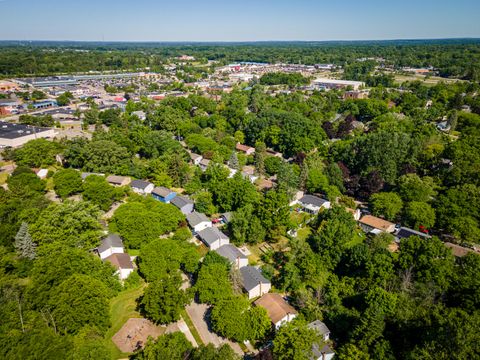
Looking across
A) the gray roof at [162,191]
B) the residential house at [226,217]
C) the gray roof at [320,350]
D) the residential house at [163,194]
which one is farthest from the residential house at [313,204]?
the gray roof at [320,350]

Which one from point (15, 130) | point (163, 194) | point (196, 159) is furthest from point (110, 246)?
point (15, 130)

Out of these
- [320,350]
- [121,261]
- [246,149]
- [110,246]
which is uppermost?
[110,246]

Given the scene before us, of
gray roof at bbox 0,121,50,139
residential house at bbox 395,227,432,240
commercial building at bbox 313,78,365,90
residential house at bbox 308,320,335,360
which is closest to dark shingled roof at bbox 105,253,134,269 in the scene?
residential house at bbox 308,320,335,360

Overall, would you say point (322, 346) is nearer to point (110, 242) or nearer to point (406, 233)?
point (406, 233)

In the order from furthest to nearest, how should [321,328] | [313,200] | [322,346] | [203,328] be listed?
[313,200]
[203,328]
[321,328]
[322,346]

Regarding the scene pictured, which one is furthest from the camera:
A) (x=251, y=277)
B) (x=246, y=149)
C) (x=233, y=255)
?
(x=246, y=149)

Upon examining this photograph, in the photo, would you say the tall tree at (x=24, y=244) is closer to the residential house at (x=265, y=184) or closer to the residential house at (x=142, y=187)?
the residential house at (x=142, y=187)

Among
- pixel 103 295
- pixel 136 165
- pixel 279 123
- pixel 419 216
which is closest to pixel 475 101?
pixel 279 123
